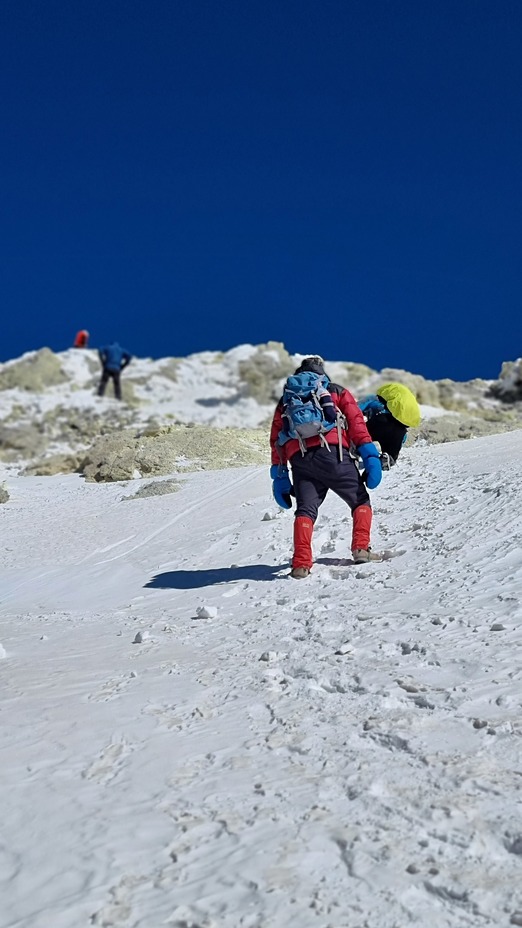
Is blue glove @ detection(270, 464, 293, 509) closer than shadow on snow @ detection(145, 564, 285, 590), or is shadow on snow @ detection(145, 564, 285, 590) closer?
shadow on snow @ detection(145, 564, 285, 590)

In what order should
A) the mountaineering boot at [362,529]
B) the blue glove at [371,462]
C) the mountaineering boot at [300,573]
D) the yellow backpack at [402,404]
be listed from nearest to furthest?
1. the mountaineering boot at [300,573]
2. the mountaineering boot at [362,529]
3. the blue glove at [371,462]
4. the yellow backpack at [402,404]

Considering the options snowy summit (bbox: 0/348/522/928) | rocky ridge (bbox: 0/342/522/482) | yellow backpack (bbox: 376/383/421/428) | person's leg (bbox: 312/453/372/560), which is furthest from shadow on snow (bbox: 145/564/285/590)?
rocky ridge (bbox: 0/342/522/482)

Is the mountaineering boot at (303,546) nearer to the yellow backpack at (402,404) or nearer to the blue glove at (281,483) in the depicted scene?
the blue glove at (281,483)

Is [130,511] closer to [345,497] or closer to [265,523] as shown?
[265,523]

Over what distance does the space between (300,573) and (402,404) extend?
184cm

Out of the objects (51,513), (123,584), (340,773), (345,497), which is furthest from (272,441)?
(51,513)

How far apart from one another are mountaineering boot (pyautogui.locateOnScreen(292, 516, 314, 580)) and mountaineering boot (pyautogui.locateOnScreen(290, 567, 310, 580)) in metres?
0.02

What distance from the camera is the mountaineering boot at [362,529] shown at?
5.57 meters

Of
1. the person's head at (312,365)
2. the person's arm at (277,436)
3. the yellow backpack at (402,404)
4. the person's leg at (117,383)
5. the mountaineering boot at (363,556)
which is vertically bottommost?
the mountaineering boot at (363,556)

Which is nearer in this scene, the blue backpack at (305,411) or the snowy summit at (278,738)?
the snowy summit at (278,738)

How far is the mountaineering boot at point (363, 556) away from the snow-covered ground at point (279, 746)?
100 mm

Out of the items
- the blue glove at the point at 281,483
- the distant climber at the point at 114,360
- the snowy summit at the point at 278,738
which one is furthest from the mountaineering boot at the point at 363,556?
the distant climber at the point at 114,360

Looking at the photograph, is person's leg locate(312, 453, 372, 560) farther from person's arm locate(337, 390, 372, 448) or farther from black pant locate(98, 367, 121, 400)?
black pant locate(98, 367, 121, 400)

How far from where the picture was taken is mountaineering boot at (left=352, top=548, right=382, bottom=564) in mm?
5480
